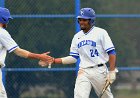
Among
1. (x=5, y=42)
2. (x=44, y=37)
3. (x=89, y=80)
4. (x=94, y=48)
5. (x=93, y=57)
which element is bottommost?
(x=44, y=37)

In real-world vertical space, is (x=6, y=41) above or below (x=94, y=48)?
above

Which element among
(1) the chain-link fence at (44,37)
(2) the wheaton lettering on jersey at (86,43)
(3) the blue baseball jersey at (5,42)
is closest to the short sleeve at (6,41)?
(3) the blue baseball jersey at (5,42)

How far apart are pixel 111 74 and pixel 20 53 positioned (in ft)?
5.03

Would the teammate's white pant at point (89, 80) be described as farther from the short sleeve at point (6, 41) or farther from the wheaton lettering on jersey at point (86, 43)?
the short sleeve at point (6, 41)

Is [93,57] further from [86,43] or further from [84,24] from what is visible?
[84,24]

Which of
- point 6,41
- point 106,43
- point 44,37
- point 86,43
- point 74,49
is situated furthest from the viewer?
point 44,37

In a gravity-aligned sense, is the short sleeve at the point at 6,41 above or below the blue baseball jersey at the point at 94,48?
above

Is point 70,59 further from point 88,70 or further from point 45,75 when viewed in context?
point 45,75

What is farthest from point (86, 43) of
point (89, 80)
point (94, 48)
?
point (89, 80)

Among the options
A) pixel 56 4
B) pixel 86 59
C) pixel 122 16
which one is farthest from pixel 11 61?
pixel 86 59

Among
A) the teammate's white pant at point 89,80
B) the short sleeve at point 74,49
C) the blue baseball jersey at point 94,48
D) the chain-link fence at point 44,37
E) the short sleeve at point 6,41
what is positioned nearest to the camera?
the short sleeve at point 6,41

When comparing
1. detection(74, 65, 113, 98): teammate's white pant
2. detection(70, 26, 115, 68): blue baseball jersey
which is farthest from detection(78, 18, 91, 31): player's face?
detection(74, 65, 113, 98): teammate's white pant

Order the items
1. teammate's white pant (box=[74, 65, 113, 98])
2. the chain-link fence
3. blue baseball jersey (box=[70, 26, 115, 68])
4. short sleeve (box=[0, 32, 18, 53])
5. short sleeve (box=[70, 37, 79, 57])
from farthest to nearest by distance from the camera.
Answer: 1. the chain-link fence
2. short sleeve (box=[70, 37, 79, 57])
3. blue baseball jersey (box=[70, 26, 115, 68])
4. teammate's white pant (box=[74, 65, 113, 98])
5. short sleeve (box=[0, 32, 18, 53])

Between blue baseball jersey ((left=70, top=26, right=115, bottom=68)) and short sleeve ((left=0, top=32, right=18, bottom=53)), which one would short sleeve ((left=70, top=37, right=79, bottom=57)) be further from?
short sleeve ((left=0, top=32, right=18, bottom=53))
